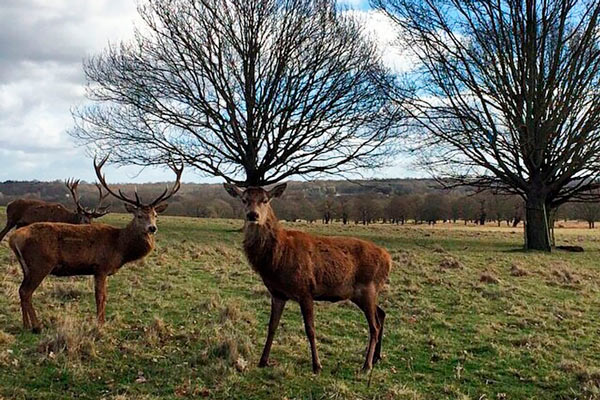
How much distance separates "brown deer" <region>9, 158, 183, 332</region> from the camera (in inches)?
298

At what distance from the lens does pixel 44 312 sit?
8.23 meters

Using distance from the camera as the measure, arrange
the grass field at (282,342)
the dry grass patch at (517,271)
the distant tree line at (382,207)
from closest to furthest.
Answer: the grass field at (282,342) → the dry grass patch at (517,271) → the distant tree line at (382,207)

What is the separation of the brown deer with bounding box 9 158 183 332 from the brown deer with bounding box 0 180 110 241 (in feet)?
20.0

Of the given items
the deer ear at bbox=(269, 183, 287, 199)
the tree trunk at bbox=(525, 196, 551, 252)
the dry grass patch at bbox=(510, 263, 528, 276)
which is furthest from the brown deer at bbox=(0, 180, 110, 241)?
the tree trunk at bbox=(525, 196, 551, 252)

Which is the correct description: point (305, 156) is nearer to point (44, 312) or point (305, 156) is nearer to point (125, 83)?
point (125, 83)

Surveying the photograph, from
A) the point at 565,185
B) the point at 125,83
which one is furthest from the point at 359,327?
the point at 565,185

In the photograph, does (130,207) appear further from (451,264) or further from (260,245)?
(451,264)

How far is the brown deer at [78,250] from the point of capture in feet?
24.9

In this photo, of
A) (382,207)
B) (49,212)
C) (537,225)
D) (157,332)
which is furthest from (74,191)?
(382,207)

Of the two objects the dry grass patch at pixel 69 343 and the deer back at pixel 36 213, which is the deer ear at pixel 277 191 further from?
the deer back at pixel 36 213

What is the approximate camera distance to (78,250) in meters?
8.05

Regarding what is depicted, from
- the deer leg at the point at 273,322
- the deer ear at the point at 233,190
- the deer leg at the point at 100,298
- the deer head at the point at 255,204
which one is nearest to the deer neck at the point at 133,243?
the deer leg at the point at 100,298

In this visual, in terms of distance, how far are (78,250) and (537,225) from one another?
1980cm

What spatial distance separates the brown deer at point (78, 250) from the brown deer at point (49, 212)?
6105mm
